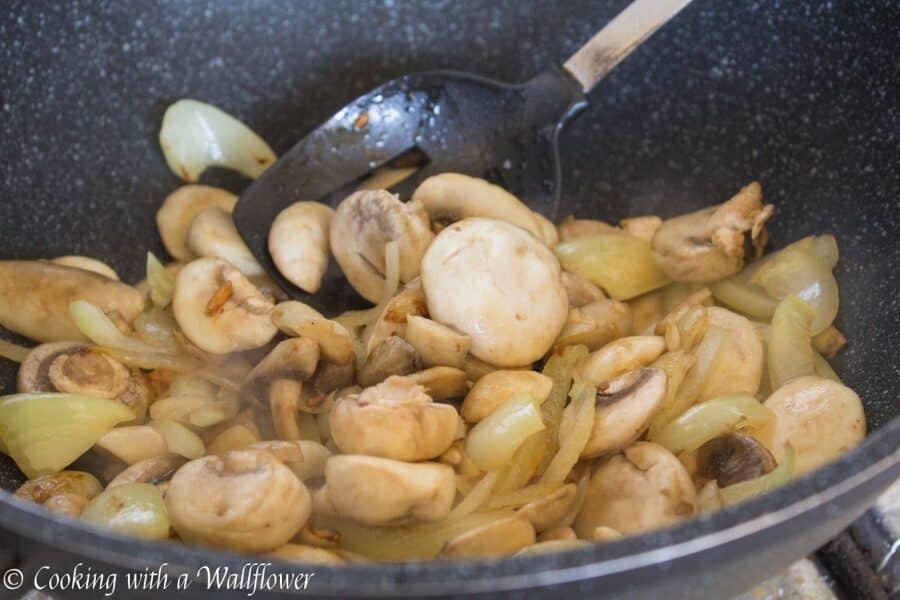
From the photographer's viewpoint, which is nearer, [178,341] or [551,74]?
[178,341]

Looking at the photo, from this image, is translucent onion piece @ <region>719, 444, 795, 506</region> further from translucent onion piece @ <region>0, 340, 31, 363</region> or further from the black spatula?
translucent onion piece @ <region>0, 340, 31, 363</region>

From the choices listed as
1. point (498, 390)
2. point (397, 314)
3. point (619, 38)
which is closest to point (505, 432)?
point (498, 390)

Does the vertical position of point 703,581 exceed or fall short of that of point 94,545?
it falls short

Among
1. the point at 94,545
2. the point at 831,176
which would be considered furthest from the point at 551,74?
the point at 94,545

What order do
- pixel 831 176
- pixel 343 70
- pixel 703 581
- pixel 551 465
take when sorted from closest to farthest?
pixel 703 581 < pixel 551 465 < pixel 831 176 < pixel 343 70

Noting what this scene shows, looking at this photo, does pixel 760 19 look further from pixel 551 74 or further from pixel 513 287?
pixel 513 287

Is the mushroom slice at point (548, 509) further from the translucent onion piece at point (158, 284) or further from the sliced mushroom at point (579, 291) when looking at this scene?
the translucent onion piece at point (158, 284)

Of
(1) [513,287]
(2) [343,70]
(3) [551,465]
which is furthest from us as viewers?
(2) [343,70]

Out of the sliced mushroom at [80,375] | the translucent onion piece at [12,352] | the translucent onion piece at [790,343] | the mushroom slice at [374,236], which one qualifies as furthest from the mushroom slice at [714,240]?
the translucent onion piece at [12,352]

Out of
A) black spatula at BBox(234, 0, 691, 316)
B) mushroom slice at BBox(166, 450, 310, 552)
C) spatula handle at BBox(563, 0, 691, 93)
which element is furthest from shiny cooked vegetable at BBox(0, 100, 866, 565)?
spatula handle at BBox(563, 0, 691, 93)
